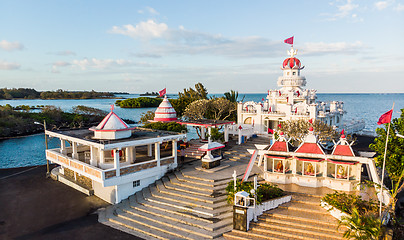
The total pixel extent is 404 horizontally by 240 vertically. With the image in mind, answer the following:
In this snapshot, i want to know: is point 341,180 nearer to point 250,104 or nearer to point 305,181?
point 305,181

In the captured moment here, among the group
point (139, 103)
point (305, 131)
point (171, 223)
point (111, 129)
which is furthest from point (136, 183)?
point (139, 103)

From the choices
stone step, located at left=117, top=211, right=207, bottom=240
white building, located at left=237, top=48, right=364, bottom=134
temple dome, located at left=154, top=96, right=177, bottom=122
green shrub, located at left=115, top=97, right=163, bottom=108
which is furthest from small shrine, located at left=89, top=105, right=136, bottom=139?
green shrub, located at left=115, top=97, right=163, bottom=108

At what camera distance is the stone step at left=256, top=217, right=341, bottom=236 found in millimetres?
12510

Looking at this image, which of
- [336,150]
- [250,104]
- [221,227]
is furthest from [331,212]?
[250,104]

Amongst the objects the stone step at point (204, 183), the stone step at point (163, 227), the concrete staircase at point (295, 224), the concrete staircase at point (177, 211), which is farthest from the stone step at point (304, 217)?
the stone step at point (163, 227)

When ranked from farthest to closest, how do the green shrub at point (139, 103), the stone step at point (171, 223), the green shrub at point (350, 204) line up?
the green shrub at point (139, 103)
the stone step at point (171, 223)
the green shrub at point (350, 204)

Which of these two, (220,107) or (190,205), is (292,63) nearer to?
(220,107)

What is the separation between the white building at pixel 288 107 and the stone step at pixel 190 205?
671 inches

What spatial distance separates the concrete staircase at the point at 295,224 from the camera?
12461mm

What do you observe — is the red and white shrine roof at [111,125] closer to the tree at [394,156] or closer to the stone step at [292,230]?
the stone step at [292,230]

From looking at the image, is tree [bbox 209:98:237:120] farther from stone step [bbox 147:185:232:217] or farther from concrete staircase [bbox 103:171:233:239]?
stone step [bbox 147:185:232:217]

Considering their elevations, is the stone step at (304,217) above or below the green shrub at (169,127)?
below

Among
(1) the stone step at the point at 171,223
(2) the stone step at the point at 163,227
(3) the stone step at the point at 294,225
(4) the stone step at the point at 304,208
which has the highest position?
(4) the stone step at the point at 304,208

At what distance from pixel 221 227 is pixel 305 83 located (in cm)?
2662
